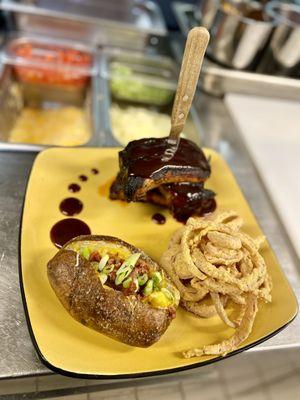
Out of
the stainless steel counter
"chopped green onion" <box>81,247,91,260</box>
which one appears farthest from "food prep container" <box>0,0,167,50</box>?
"chopped green onion" <box>81,247,91,260</box>

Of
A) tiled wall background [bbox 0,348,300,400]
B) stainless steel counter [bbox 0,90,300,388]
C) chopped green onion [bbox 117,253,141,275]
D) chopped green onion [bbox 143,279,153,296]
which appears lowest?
tiled wall background [bbox 0,348,300,400]

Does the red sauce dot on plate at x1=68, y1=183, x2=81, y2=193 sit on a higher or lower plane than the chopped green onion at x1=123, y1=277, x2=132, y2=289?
lower

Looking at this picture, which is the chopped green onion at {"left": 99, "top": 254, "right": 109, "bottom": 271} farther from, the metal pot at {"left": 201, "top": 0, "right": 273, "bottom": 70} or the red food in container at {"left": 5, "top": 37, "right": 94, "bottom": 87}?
the metal pot at {"left": 201, "top": 0, "right": 273, "bottom": 70}

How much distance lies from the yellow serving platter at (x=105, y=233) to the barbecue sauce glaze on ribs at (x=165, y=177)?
0.10 metres

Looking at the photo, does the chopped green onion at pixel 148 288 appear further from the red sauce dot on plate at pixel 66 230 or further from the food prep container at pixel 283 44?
the food prep container at pixel 283 44

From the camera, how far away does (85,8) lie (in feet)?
11.1

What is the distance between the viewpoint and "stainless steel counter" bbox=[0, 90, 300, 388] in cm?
146

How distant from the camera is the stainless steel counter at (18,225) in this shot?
1.46m

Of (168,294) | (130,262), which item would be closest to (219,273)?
(168,294)

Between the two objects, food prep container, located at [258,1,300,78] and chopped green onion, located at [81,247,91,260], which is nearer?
chopped green onion, located at [81,247,91,260]

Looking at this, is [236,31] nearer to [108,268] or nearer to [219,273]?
[219,273]

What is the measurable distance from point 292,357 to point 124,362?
93cm

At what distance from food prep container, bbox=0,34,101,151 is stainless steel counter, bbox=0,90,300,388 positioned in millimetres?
678

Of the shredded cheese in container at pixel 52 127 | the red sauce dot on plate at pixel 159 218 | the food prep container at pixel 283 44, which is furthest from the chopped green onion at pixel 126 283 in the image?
the food prep container at pixel 283 44
